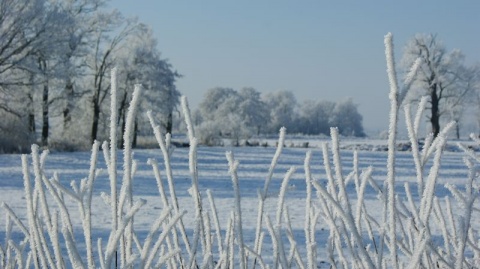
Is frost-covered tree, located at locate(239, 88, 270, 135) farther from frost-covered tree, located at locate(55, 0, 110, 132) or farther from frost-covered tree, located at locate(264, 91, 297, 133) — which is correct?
frost-covered tree, located at locate(55, 0, 110, 132)

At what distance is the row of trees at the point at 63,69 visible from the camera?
1891 centimetres

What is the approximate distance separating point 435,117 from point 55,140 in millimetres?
27464

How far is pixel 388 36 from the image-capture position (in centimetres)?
68

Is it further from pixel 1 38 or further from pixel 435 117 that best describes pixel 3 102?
pixel 435 117

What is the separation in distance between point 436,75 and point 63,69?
2623 centimetres

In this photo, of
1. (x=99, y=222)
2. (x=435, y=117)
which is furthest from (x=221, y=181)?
(x=435, y=117)

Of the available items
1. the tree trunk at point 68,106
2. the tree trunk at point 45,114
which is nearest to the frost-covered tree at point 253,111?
the tree trunk at point 68,106

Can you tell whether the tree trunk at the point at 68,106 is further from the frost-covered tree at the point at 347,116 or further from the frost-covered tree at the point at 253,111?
the frost-covered tree at the point at 347,116

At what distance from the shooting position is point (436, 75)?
36.4 metres

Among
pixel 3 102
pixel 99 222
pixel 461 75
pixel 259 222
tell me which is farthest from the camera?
pixel 461 75

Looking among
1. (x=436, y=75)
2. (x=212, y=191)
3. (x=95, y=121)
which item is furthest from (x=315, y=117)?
(x=212, y=191)

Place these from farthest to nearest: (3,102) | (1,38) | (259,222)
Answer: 1. (3,102)
2. (1,38)
3. (259,222)

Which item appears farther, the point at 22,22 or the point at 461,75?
the point at 461,75

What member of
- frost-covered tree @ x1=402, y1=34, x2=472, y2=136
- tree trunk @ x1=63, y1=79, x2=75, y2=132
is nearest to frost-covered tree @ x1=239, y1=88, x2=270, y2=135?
frost-covered tree @ x1=402, y1=34, x2=472, y2=136
